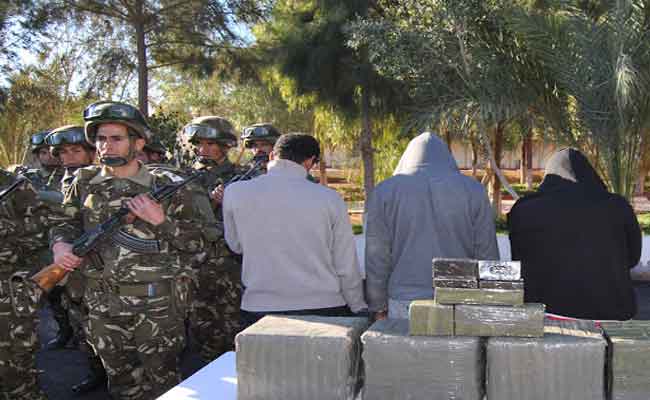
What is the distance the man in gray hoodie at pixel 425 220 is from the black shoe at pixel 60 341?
341 centimetres

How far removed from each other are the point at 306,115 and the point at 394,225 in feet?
53.0

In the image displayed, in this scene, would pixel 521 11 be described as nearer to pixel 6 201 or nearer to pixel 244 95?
pixel 6 201

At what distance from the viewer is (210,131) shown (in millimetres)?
5004

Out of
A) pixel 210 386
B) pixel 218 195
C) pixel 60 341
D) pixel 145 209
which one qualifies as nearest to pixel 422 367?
pixel 210 386

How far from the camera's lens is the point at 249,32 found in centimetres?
1114

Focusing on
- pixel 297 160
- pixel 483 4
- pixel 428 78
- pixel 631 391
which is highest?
pixel 483 4

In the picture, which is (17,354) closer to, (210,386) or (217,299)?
(217,299)

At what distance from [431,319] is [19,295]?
8.25 feet

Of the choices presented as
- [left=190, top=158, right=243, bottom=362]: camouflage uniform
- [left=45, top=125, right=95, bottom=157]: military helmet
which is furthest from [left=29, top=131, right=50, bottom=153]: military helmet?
[left=190, top=158, right=243, bottom=362]: camouflage uniform

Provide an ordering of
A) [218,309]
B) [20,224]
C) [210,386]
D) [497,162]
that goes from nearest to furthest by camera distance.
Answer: [210,386] → [20,224] → [218,309] → [497,162]

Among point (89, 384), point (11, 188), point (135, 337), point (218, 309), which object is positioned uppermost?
point (11, 188)

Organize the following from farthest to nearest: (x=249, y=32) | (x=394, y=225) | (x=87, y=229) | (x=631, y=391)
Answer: (x=249, y=32), (x=87, y=229), (x=394, y=225), (x=631, y=391)

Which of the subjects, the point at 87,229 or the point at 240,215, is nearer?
the point at 240,215

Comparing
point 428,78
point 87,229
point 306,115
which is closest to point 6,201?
point 87,229
